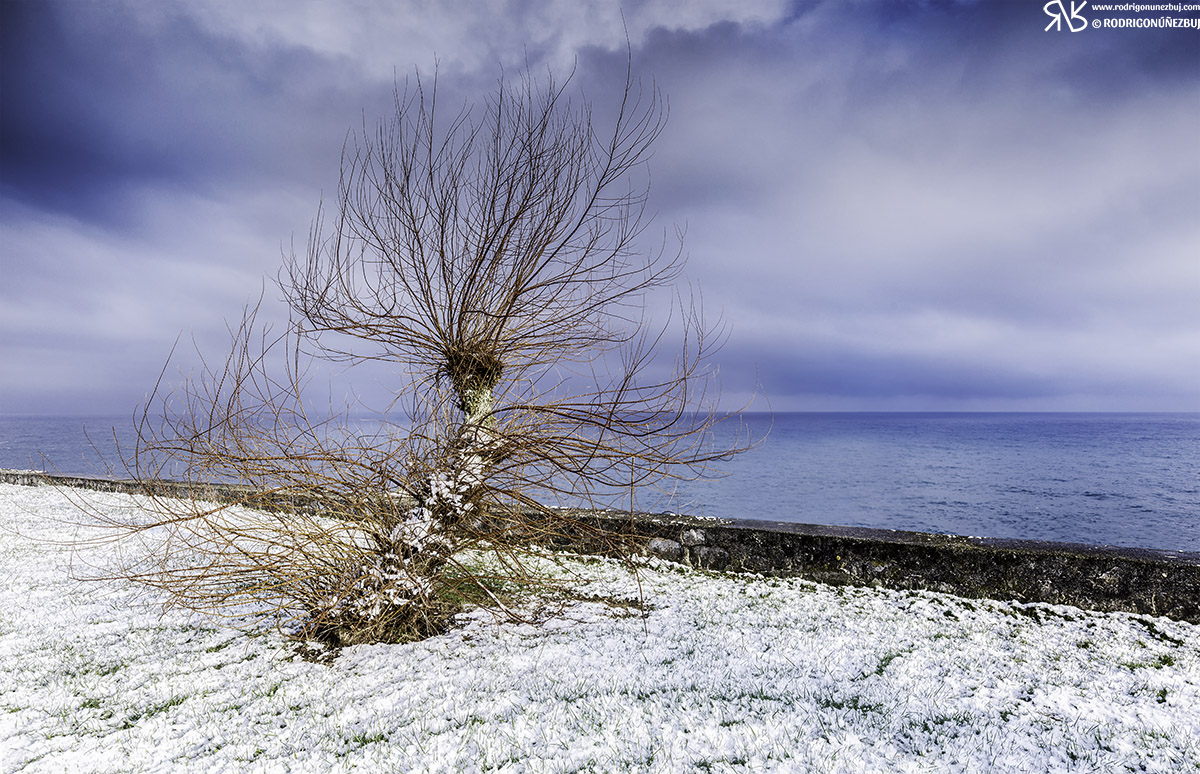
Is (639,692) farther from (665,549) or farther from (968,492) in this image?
(968,492)

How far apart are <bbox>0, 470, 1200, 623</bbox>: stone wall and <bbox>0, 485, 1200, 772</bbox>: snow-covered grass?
0.58 feet

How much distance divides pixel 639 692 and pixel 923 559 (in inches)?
118

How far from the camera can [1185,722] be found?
8.76ft

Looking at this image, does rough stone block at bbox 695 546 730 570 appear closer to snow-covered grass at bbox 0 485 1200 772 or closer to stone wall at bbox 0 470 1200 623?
stone wall at bbox 0 470 1200 623

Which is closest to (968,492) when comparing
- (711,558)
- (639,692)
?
(711,558)

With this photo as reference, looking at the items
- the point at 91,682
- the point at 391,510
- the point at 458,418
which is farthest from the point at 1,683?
the point at 458,418

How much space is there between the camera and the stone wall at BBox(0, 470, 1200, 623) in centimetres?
405

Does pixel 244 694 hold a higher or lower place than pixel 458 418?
lower

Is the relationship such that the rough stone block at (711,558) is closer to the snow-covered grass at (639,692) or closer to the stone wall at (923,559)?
the stone wall at (923,559)

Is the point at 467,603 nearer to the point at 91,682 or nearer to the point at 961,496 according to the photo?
the point at 91,682

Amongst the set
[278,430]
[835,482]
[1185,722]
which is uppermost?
[278,430]

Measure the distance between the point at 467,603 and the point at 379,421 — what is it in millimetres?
1432

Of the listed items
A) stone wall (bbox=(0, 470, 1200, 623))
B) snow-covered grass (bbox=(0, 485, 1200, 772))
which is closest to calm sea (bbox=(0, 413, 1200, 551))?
snow-covered grass (bbox=(0, 485, 1200, 772))

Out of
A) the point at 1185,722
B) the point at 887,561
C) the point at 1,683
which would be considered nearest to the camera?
the point at 1185,722
